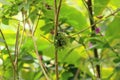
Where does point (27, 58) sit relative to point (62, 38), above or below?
below

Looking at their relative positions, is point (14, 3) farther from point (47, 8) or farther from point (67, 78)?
point (67, 78)

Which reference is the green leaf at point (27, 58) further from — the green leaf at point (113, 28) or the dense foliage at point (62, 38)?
the green leaf at point (113, 28)

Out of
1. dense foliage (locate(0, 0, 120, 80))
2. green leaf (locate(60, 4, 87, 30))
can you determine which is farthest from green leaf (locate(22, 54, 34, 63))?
green leaf (locate(60, 4, 87, 30))

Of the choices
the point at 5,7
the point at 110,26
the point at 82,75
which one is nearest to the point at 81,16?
the point at 110,26

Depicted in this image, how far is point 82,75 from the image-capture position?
3.51ft

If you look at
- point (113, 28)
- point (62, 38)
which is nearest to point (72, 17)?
point (113, 28)

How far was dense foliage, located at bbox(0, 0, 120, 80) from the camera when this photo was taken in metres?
0.76

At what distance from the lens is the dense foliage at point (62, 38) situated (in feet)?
2.49

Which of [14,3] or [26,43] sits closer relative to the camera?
[14,3]

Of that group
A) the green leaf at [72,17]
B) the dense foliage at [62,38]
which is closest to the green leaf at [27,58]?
the dense foliage at [62,38]

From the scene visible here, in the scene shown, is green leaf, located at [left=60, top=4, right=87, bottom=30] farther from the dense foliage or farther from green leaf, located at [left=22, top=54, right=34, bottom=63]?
green leaf, located at [left=22, top=54, right=34, bottom=63]

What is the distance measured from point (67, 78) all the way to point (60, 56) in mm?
68

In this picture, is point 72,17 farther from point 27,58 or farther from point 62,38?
point 62,38

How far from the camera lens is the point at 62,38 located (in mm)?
694
